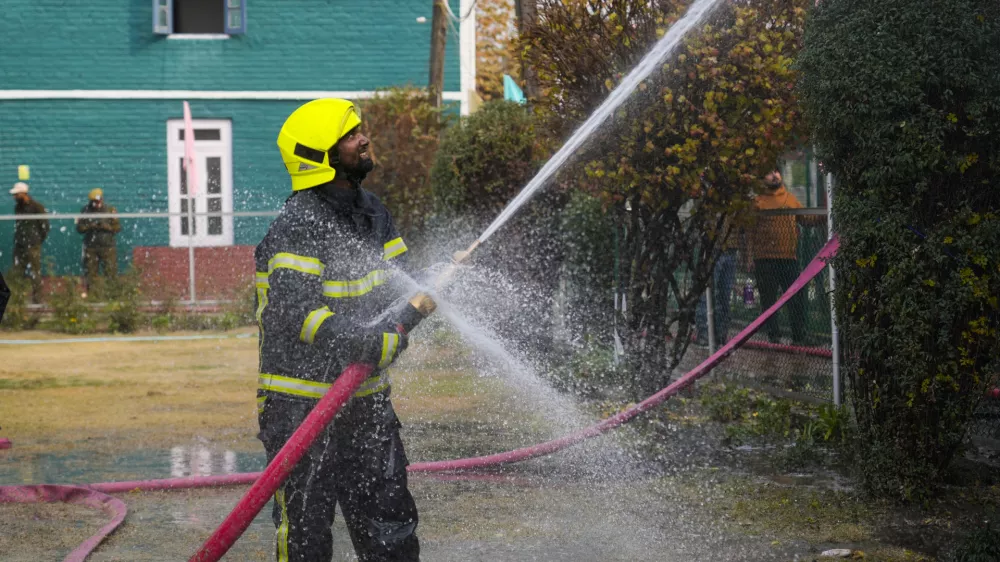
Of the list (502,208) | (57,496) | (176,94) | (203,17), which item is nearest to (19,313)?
(176,94)

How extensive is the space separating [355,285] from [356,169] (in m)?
0.40

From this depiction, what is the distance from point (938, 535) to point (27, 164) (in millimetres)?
19367

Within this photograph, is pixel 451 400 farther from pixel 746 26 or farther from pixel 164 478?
pixel 746 26

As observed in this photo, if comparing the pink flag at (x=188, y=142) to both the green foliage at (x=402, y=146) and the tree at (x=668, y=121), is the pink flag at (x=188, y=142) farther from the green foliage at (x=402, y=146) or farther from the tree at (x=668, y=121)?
the tree at (x=668, y=121)

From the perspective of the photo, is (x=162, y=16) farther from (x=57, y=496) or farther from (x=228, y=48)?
(x=57, y=496)

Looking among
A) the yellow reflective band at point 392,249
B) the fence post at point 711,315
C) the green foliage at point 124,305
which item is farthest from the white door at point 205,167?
the yellow reflective band at point 392,249

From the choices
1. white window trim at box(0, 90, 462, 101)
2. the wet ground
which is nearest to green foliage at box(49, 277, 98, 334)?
the wet ground

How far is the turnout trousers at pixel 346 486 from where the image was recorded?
415 centimetres

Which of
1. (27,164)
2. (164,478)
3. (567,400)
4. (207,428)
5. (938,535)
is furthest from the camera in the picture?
(27,164)

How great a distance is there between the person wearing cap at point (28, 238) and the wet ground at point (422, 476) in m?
7.29

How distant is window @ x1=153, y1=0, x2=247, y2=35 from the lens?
72.9ft

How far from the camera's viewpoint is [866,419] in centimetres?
566

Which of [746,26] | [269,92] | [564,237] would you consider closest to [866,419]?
[746,26]

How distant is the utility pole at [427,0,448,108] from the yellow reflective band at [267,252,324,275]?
16.7m
